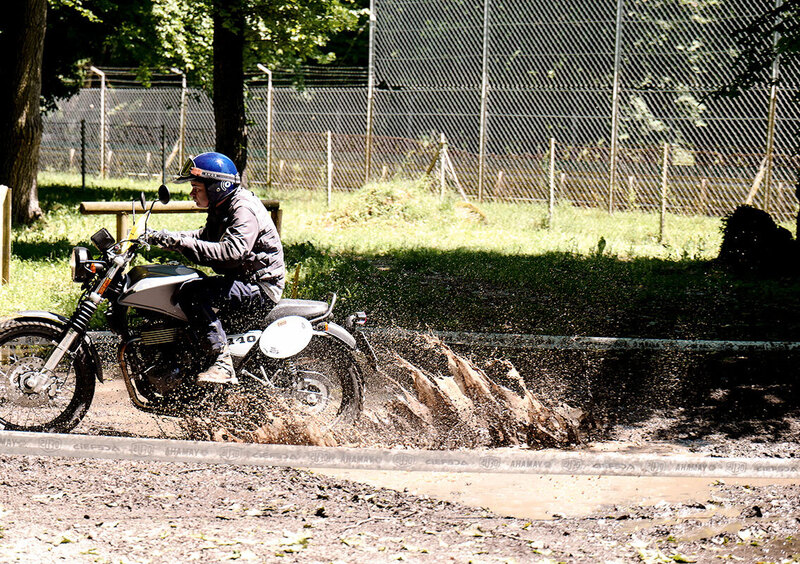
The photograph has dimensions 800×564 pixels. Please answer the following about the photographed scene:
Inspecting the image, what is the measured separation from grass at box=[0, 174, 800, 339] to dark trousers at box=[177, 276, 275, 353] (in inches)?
129

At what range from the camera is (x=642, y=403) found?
22.7 ft

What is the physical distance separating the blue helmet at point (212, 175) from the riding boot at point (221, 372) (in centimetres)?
85

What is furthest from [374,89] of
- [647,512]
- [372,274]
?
[647,512]

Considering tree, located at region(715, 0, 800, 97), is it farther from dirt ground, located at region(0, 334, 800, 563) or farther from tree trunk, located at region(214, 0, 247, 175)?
tree trunk, located at region(214, 0, 247, 175)

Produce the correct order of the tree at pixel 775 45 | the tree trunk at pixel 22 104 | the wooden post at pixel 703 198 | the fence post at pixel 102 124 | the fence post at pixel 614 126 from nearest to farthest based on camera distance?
the tree at pixel 775 45 < the tree trunk at pixel 22 104 < the fence post at pixel 614 126 < the wooden post at pixel 703 198 < the fence post at pixel 102 124

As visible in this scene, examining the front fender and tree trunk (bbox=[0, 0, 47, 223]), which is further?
tree trunk (bbox=[0, 0, 47, 223])

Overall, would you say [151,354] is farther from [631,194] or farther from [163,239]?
[631,194]

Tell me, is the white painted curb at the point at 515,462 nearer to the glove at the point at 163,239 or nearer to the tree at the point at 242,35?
the glove at the point at 163,239

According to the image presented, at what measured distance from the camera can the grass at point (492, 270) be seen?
9359 mm

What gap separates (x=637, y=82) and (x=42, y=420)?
889 inches

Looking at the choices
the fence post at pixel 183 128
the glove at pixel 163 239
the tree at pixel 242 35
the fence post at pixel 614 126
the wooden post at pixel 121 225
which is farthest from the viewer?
the fence post at pixel 183 128

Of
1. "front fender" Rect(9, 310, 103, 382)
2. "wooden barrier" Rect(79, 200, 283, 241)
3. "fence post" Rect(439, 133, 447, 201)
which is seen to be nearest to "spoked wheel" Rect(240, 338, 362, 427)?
"front fender" Rect(9, 310, 103, 382)

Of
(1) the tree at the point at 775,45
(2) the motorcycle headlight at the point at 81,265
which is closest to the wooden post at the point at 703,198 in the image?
(1) the tree at the point at 775,45

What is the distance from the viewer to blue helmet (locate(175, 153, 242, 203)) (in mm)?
5664
